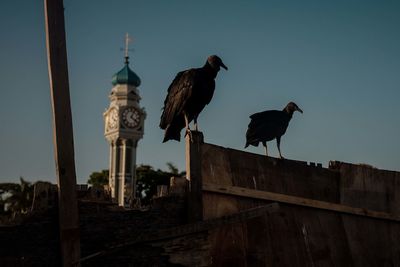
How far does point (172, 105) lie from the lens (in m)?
7.97

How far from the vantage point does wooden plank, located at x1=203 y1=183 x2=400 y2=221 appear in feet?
23.8

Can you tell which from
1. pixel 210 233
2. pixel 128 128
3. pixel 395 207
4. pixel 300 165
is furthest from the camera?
pixel 128 128

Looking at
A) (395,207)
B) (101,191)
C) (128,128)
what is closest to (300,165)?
(395,207)

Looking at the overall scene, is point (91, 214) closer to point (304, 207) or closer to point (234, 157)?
point (234, 157)

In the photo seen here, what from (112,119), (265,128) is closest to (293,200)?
(265,128)

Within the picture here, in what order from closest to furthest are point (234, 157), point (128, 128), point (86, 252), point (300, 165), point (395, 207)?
point (86, 252)
point (234, 157)
point (300, 165)
point (395, 207)
point (128, 128)

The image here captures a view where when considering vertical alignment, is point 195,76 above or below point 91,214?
above

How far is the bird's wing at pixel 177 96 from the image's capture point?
777 centimetres

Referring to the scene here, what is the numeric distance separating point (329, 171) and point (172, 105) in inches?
99.5

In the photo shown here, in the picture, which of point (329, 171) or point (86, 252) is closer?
point (86, 252)

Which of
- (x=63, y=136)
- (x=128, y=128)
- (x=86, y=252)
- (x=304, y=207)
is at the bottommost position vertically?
(x=86, y=252)

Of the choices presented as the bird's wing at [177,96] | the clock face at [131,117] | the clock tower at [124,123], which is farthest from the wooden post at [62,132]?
the clock face at [131,117]

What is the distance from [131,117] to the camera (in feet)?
225

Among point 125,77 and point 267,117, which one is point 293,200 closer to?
point 267,117
